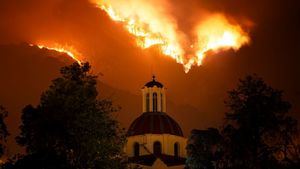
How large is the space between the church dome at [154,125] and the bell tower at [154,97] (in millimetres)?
2422

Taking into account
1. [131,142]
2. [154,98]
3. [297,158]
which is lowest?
[297,158]

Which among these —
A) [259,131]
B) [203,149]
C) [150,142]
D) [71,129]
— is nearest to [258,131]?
[259,131]

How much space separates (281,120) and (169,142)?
7128cm

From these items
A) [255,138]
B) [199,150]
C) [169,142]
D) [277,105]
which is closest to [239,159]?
[255,138]

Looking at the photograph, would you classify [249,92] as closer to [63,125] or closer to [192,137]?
[63,125]

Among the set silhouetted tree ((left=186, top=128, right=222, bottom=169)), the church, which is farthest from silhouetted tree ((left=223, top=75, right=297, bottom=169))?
the church

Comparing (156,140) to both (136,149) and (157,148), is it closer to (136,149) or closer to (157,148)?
(157,148)

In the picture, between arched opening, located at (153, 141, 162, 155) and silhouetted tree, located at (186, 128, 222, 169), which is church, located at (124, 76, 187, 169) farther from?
silhouetted tree, located at (186, 128, 222, 169)

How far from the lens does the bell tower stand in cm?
12350

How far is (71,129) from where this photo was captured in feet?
143

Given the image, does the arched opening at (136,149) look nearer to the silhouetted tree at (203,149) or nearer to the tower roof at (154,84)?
the tower roof at (154,84)

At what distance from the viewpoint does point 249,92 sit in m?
50.1

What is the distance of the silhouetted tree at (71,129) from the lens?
42.9m

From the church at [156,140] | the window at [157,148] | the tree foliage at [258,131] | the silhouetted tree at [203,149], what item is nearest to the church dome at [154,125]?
the church at [156,140]
